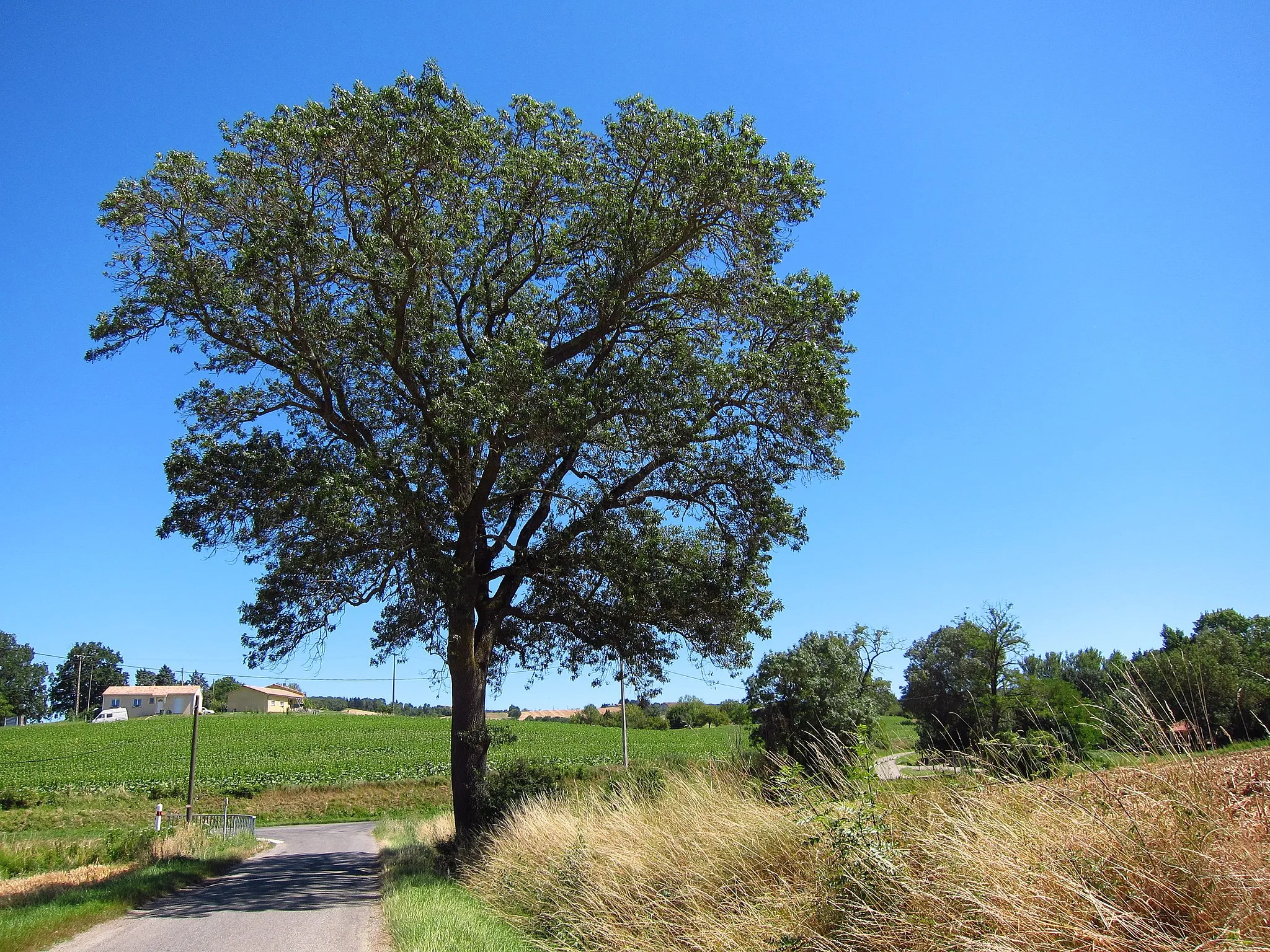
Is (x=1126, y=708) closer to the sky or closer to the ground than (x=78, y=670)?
closer to the ground

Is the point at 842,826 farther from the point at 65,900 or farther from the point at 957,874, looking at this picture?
the point at 65,900

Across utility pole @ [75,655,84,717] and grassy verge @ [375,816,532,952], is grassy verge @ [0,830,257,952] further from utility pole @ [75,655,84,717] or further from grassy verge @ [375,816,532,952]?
utility pole @ [75,655,84,717]

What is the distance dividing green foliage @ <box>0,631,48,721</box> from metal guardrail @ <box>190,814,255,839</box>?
450 feet

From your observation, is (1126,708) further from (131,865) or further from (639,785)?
(131,865)

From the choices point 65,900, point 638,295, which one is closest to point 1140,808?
point 638,295

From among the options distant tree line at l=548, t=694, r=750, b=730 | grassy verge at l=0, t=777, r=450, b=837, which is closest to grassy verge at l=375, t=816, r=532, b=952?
grassy verge at l=0, t=777, r=450, b=837

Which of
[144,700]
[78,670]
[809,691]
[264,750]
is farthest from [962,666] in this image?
[78,670]

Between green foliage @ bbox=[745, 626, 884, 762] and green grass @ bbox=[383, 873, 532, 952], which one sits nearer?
green grass @ bbox=[383, 873, 532, 952]

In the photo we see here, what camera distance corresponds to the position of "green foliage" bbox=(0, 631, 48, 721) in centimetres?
13812

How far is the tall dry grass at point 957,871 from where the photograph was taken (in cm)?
402

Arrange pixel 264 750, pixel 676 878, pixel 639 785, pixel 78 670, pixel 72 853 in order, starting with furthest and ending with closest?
pixel 78 670 < pixel 264 750 < pixel 72 853 < pixel 639 785 < pixel 676 878

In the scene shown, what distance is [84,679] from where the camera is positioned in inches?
5945

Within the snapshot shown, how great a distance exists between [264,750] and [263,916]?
55459 millimetres

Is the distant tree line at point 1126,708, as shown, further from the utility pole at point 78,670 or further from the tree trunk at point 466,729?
the utility pole at point 78,670
